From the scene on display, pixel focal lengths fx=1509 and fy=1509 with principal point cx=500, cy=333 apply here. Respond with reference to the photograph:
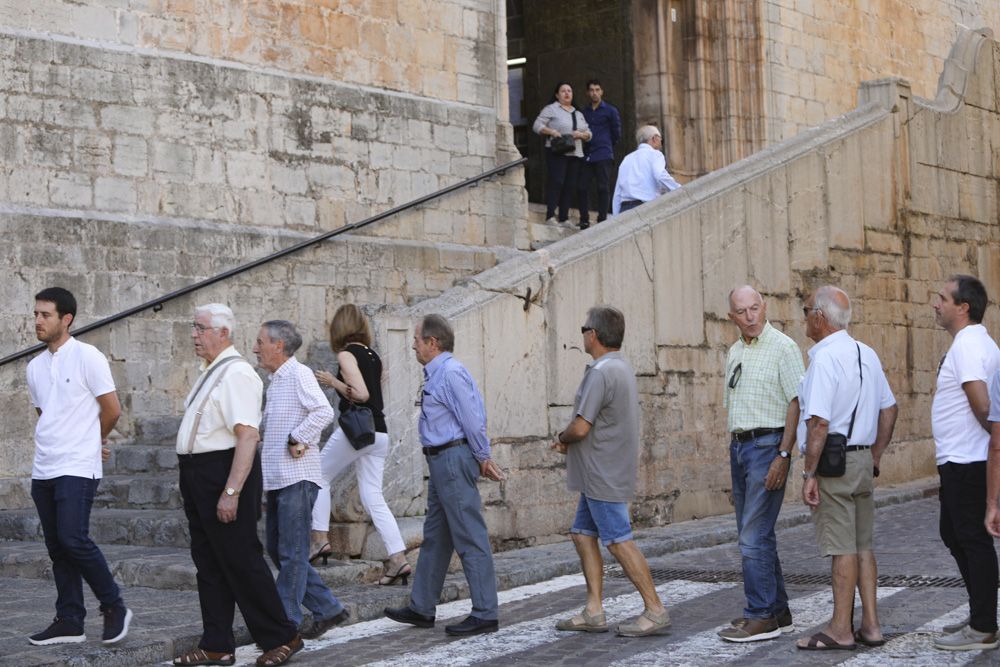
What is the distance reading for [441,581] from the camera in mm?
7535

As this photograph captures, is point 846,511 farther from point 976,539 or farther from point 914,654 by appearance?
point 914,654

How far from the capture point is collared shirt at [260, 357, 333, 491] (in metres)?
7.03

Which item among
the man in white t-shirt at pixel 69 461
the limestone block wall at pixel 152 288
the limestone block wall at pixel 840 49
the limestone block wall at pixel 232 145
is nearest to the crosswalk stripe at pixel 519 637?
the man in white t-shirt at pixel 69 461

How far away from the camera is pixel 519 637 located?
282 inches

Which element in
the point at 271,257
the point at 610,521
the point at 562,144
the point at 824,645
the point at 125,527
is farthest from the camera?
the point at 562,144

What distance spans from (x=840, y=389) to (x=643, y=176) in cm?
695

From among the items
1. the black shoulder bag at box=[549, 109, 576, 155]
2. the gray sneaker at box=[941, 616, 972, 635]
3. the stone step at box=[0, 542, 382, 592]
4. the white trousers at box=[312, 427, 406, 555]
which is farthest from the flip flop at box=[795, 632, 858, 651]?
the black shoulder bag at box=[549, 109, 576, 155]

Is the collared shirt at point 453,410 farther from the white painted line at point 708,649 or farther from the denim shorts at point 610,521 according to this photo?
the white painted line at point 708,649

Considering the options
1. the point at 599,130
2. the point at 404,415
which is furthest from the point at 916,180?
the point at 404,415

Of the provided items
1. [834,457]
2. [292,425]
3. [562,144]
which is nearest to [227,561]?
[292,425]

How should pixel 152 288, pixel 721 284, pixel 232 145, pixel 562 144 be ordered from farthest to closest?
pixel 562 144, pixel 232 145, pixel 152 288, pixel 721 284

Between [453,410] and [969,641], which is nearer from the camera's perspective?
[969,641]

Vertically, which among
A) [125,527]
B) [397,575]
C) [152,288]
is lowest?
[397,575]

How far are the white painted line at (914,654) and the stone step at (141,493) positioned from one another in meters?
5.04
